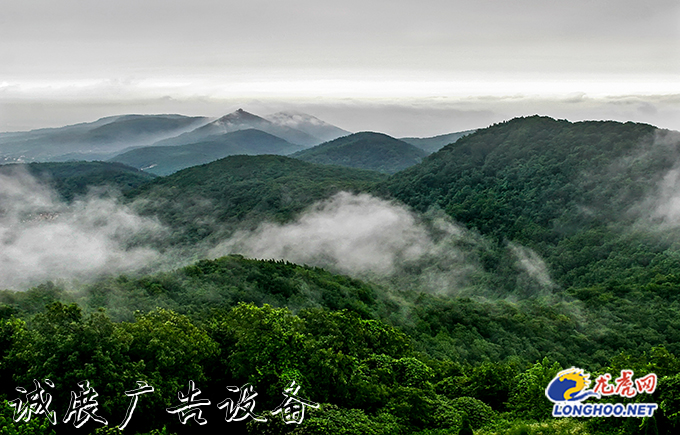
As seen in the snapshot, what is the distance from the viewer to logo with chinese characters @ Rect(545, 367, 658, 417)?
19.4 meters

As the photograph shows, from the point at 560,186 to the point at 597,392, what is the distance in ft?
430

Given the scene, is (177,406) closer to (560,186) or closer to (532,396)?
(532,396)

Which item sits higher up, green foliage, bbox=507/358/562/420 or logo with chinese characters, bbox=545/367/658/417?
logo with chinese characters, bbox=545/367/658/417

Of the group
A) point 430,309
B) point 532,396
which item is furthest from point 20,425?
point 430,309

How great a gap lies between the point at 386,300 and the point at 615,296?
38921 mm

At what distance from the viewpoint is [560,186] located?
140 m

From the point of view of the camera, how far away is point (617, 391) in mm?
20328

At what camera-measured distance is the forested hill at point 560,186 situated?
370 feet

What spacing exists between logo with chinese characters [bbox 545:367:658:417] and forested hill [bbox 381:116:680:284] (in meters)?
87.2

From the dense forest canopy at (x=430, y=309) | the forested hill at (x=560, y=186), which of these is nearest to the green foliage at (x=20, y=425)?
the dense forest canopy at (x=430, y=309)

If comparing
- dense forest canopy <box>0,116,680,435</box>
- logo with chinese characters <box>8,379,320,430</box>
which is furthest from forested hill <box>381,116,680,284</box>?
logo with chinese characters <box>8,379,320,430</box>

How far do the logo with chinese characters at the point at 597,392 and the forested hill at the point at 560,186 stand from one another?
87.2m

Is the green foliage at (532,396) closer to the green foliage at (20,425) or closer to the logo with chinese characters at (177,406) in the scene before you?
the logo with chinese characters at (177,406)

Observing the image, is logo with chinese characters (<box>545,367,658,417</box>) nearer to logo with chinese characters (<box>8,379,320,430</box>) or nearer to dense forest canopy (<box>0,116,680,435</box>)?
dense forest canopy (<box>0,116,680,435</box>)
